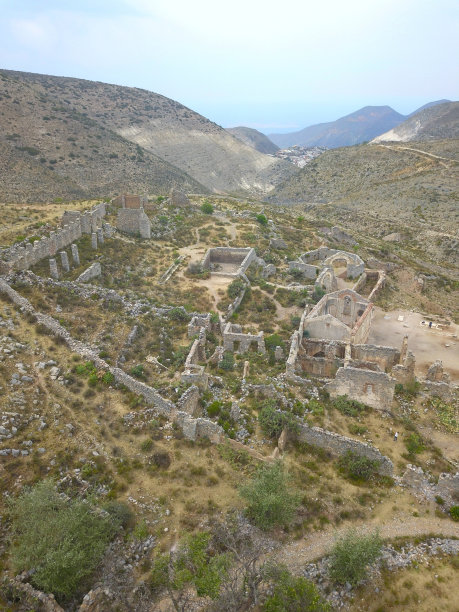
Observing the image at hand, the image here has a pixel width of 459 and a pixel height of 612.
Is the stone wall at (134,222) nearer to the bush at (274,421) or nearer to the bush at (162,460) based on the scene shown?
the bush at (274,421)

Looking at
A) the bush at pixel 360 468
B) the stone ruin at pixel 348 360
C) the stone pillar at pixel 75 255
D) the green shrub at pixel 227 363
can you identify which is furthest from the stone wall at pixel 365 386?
the stone pillar at pixel 75 255

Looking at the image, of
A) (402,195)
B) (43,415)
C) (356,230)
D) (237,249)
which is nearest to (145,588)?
(43,415)

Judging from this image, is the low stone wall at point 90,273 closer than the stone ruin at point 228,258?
Yes

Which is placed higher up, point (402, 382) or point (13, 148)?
point (13, 148)

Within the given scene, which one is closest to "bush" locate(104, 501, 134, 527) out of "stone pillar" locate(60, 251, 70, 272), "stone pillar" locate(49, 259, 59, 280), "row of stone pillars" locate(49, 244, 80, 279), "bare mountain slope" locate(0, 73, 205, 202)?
"stone pillar" locate(49, 259, 59, 280)

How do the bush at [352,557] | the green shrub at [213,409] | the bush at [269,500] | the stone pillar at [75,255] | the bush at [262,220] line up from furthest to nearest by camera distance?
1. the bush at [262,220]
2. the stone pillar at [75,255]
3. the green shrub at [213,409]
4. the bush at [269,500]
5. the bush at [352,557]

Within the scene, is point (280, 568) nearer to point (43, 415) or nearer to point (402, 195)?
point (43, 415)
